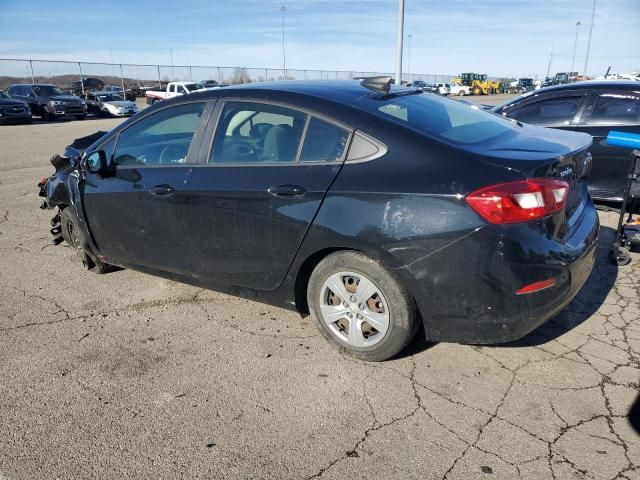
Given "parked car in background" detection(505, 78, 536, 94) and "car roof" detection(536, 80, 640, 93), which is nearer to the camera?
"car roof" detection(536, 80, 640, 93)

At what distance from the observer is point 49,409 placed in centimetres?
273

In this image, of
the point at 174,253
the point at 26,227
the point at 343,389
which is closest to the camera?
the point at 343,389

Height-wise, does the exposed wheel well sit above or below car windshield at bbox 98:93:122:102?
below

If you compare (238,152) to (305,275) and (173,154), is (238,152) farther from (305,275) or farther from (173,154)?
(305,275)

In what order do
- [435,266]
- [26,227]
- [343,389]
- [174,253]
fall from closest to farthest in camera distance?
[435,266] < [343,389] < [174,253] < [26,227]

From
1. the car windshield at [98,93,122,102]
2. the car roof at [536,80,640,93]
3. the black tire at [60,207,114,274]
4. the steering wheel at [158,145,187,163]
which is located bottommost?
the black tire at [60,207,114,274]

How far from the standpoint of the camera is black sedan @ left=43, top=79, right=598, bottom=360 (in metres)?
2.56

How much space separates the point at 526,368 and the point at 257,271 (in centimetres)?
176

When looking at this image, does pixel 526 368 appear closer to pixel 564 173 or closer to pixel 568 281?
pixel 568 281

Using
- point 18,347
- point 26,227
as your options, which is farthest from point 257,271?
point 26,227

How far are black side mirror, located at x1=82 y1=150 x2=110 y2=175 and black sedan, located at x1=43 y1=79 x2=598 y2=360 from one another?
18mm

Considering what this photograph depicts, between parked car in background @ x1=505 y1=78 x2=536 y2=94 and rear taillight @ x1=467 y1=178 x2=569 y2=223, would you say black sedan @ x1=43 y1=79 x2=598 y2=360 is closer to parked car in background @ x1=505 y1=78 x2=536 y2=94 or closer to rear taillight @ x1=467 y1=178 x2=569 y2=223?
rear taillight @ x1=467 y1=178 x2=569 y2=223

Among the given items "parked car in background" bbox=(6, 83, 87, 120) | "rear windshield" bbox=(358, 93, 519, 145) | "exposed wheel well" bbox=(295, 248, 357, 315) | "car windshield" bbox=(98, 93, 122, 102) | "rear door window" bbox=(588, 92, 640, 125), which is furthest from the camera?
"car windshield" bbox=(98, 93, 122, 102)

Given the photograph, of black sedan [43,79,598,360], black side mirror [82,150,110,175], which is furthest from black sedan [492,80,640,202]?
black side mirror [82,150,110,175]
